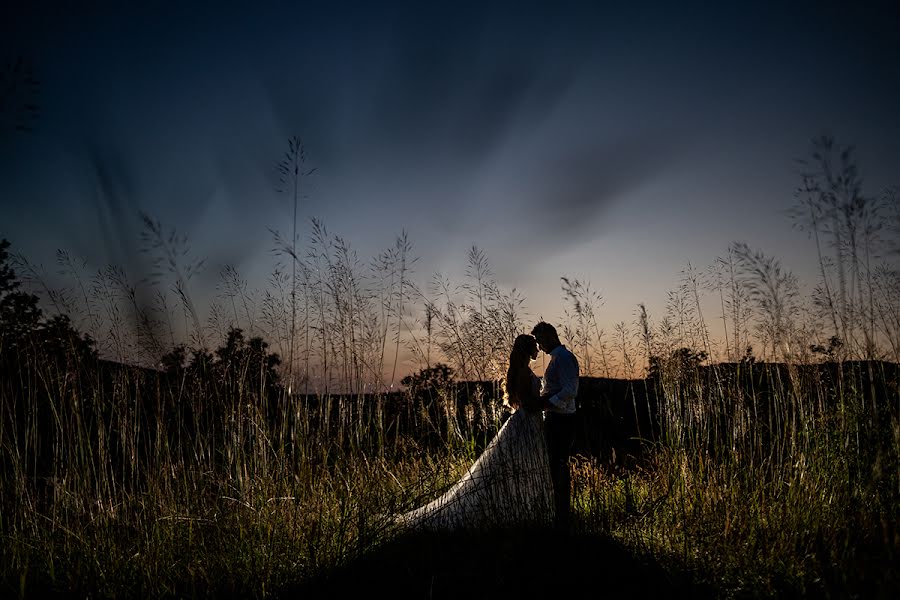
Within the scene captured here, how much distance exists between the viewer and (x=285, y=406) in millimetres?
3275

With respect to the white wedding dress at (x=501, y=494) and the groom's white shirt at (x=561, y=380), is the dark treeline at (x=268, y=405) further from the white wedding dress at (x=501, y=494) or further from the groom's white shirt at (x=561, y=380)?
the groom's white shirt at (x=561, y=380)

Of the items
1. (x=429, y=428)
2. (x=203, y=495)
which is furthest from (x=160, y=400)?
(x=429, y=428)

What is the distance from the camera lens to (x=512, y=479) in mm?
3371

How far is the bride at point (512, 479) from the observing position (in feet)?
10.3

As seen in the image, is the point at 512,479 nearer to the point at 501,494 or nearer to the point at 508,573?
the point at 501,494

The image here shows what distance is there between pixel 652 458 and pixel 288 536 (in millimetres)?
2880

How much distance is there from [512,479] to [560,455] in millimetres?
656

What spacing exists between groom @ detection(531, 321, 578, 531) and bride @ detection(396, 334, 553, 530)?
0.07m

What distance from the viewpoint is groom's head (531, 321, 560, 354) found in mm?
4312

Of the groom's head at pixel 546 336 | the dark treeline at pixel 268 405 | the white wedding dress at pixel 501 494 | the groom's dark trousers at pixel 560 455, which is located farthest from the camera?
the groom's head at pixel 546 336

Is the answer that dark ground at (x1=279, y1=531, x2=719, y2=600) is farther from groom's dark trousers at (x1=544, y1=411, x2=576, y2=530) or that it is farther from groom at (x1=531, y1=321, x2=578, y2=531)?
groom at (x1=531, y1=321, x2=578, y2=531)

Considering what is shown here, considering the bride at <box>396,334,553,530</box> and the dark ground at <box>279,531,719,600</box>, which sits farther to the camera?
the bride at <box>396,334,553,530</box>

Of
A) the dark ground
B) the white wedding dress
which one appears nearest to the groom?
the white wedding dress

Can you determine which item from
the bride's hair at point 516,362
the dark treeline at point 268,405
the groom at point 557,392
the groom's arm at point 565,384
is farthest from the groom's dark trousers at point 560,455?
the dark treeline at point 268,405
